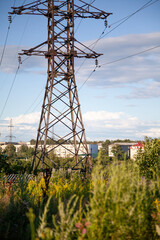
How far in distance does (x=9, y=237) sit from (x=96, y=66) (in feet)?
53.3

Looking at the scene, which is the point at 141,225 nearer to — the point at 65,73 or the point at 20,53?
the point at 65,73

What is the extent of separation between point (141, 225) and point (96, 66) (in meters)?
16.6

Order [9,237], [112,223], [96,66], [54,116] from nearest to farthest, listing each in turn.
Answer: [112,223], [9,237], [54,116], [96,66]

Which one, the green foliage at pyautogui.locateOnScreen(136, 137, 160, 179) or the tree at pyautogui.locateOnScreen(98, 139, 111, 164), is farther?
the green foliage at pyautogui.locateOnScreen(136, 137, 160, 179)

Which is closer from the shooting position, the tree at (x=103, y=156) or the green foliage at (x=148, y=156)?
the tree at (x=103, y=156)

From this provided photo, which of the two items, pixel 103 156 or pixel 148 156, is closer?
pixel 148 156

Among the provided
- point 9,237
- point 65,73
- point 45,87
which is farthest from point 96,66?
point 9,237

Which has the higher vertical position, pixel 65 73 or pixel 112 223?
pixel 65 73

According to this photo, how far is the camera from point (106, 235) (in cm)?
465

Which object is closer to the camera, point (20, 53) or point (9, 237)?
point (9, 237)

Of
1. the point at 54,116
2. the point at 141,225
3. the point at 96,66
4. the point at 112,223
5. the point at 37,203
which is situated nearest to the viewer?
the point at 112,223

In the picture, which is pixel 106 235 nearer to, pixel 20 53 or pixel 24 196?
pixel 24 196

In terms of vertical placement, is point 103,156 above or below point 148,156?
below

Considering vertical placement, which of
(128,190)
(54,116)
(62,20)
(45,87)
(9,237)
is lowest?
(9,237)
